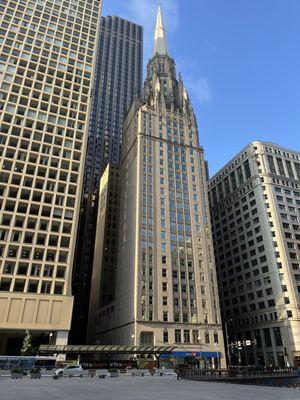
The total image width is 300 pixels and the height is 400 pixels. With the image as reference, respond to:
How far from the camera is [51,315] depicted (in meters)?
69.8

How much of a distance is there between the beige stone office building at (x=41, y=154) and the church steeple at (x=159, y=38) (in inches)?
1747

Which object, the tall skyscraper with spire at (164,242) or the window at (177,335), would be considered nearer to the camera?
the window at (177,335)

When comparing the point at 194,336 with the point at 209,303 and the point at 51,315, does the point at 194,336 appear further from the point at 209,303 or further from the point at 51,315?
the point at 51,315

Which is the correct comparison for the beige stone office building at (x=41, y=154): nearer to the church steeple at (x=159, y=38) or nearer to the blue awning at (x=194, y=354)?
the blue awning at (x=194, y=354)

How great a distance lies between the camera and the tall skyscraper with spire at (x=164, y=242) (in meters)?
85.9

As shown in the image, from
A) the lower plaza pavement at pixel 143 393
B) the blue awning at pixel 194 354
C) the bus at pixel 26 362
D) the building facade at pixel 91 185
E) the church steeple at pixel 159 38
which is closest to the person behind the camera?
the lower plaza pavement at pixel 143 393

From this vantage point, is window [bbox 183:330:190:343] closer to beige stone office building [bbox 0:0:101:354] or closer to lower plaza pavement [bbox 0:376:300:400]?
beige stone office building [bbox 0:0:101:354]

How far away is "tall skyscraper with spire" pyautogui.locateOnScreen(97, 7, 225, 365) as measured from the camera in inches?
3381

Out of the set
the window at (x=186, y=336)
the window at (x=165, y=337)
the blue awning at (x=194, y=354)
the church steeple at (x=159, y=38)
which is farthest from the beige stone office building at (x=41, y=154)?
the church steeple at (x=159, y=38)

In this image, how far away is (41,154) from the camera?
8606 centimetres

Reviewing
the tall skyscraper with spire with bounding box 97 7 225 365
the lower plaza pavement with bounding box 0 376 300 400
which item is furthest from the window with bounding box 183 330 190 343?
the lower plaza pavement with bounding box 0 376 300 400

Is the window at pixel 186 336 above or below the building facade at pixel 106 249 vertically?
below

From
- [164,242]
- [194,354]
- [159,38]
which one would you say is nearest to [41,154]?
[164,242]

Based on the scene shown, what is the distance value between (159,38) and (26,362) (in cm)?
14841
